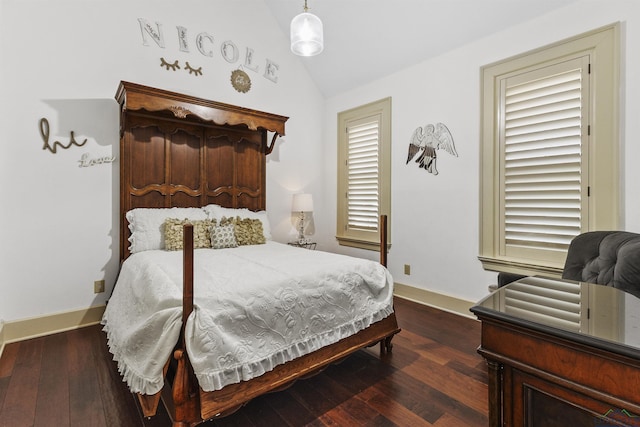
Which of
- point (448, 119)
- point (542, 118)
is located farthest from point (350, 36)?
point (542, 118)

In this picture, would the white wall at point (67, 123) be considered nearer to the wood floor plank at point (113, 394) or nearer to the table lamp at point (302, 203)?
the wood floor plank at point (113, 394)

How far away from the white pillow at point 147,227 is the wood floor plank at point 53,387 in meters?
0.91

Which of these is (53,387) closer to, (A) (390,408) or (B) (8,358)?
(B) (8,358)

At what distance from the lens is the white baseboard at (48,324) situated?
259 centimetres

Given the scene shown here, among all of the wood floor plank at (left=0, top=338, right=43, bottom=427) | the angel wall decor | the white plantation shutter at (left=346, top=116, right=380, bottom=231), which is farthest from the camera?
the white plantation shutter at (left=346, top=116, right=380, bottom=231)

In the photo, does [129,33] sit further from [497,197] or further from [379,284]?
[497,197]

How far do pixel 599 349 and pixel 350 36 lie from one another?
155 inches

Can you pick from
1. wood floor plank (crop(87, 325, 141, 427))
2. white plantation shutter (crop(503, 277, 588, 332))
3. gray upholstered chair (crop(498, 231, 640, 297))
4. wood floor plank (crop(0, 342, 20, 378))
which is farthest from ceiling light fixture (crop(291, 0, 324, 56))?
wood floor plank (crop(0, 342, 20, 378))

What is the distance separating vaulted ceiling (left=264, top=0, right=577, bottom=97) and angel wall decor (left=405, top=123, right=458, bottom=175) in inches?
31.9

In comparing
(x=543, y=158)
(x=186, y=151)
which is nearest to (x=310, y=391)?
(x=543, y=158)

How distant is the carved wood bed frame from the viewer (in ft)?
5.94

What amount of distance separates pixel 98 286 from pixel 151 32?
259 cm

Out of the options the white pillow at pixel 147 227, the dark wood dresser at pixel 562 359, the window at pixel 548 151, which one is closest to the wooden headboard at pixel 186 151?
the white pillow at pixel 147 227

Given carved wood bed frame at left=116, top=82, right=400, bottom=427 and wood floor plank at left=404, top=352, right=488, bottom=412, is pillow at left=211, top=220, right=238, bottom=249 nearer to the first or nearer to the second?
carved wood bed frame at left=116, top=82, right=400, bottom=427
